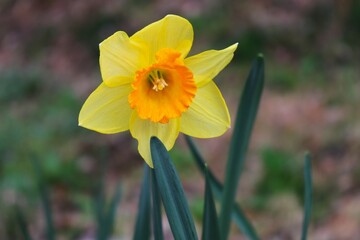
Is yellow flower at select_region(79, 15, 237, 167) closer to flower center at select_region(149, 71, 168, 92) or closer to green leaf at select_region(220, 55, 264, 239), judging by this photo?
flower center at select_region(149, 71, 168, 92)

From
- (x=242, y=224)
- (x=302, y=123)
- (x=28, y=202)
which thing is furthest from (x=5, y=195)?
(x=242, y=224)

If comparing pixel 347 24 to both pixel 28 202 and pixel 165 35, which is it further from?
pixel 165 35

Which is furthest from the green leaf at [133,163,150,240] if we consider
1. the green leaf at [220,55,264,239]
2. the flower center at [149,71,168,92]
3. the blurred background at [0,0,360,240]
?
the blurred background at [0,0,360,240]

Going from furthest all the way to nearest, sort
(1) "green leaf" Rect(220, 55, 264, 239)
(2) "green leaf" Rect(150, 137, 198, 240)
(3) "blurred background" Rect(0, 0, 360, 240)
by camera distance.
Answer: (3) "blurred background" Rect(0, 0, 360, 240) < (1) "green leaf" Rect(220, 55, 264, 239) < (2) "green leaf" Rect(150, 137, 198, 240)

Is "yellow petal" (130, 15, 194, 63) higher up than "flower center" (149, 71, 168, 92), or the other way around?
"yellow petal" (130, 15, 194, 63)

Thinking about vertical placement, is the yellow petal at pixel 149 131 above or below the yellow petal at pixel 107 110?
below

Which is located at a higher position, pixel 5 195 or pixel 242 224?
pixel 5 195

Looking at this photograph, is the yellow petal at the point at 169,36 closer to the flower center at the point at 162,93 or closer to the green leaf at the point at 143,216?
the flower center at the point at 162,93

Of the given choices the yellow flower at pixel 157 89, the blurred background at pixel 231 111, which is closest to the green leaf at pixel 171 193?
the yellow flower at pixel 157 89
